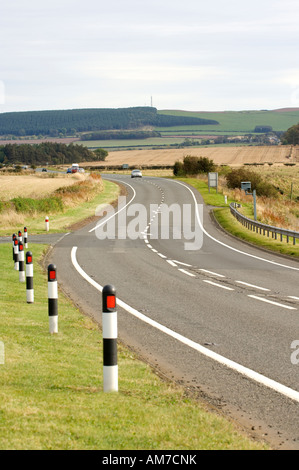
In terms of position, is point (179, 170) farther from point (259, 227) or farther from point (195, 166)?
point (259, 227)

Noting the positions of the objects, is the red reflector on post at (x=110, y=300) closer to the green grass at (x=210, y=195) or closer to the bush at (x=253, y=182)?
the green grass at (x=210, y=195)

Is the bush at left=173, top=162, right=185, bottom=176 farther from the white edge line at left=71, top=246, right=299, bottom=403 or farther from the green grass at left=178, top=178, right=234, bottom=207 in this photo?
the white edge line at left=71, top=246, right=299, bottom=403

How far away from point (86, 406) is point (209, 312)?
→ 691 cm

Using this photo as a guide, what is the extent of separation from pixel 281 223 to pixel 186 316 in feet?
99.3

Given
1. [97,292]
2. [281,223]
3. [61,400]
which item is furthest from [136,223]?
[61,400]

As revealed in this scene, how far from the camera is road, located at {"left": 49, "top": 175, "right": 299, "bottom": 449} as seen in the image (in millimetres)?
7453

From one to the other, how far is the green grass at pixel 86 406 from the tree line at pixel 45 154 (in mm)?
165118

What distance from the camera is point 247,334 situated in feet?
35.6

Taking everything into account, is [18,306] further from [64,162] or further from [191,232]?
[64,162]

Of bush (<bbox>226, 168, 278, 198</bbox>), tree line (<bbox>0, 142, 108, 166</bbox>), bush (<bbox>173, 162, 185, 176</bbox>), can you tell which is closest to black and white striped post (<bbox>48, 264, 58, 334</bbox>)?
bush (<bbox>226, 168, 278, 198</bbox>)

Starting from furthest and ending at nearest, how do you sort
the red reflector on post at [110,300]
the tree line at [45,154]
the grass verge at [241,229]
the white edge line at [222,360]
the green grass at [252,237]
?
the tree line at [45,154]
the grass verge at [241,229]
the green grass at [252,237]
the white edge line at [222,360]
the red reflector on post at [110,300]

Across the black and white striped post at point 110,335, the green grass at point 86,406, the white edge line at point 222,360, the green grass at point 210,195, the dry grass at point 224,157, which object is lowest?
the green grass at point 210,195


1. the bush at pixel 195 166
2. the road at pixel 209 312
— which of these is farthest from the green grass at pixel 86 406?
the bush at pixel 195 166

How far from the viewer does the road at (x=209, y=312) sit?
745cm
